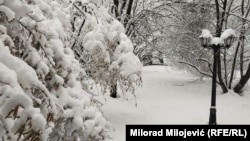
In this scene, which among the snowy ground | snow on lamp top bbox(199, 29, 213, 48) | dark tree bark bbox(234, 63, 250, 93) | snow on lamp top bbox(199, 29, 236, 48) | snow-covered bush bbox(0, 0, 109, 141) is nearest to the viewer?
snow-covered bush bbox(0, 0, 109, 141)

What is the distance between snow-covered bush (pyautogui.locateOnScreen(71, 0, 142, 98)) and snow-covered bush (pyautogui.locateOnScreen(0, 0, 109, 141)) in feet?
12.0

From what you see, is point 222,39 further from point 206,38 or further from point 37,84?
point 37,84

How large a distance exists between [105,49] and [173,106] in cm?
701

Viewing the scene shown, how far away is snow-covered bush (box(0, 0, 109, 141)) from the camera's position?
2.31 m

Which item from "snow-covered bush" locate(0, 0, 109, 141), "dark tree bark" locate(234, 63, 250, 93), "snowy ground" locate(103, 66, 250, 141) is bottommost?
"snowy ground" locate(103, 66, 250, 141)

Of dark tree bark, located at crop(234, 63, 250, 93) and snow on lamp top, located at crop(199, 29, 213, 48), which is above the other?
snow on lamp top, located at crop(199, 29, 213, 48)

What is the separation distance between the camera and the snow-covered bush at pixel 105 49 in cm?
786

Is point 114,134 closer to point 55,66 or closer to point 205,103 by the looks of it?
point 205,103

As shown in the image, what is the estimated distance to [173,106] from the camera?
14641 mm

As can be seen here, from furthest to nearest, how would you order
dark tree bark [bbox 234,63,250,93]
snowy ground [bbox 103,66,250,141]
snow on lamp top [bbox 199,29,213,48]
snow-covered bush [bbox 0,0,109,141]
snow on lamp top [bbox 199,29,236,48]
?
dark tree bark [bbox 234,63,250,93], snowy ground [bbox 103,66,250,141], snow on lamp top [bbox 199,29,213,48], snow on lamp top [bbox 199,29,236,48], snow-covered bush [bbox 0,0,109,141]

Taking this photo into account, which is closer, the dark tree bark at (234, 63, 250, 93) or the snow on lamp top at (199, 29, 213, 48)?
the snow on lamp top at (199, 29, 213, 48)

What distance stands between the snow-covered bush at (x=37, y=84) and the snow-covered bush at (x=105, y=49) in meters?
3.65

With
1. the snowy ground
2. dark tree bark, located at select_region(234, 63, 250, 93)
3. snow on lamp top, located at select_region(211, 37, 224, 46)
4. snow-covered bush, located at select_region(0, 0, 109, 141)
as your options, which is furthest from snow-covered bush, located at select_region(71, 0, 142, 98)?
dark tree bark, located at select_region(234, 63, 250, 93)

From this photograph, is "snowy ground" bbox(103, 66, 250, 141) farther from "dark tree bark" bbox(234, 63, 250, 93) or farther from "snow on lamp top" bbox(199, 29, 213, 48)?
"snow on lamp top" bbox(199, 29, 213, 48)
